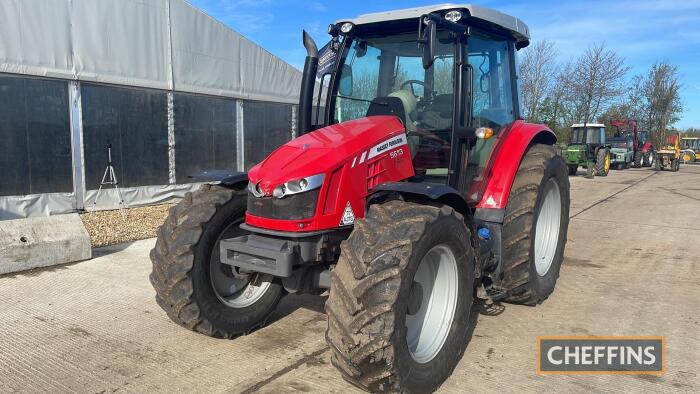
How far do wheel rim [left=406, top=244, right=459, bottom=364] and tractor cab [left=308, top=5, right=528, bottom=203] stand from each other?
2.66ft

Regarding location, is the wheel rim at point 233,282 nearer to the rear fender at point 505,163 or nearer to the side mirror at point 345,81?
the side mirror at point 345,81

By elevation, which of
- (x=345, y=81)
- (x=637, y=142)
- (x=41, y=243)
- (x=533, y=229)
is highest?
(x=345, y=81)

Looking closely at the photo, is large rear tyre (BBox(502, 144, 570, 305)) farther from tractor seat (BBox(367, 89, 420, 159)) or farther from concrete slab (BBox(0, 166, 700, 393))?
tractor seat (BBox(367, 89, 420, 159))

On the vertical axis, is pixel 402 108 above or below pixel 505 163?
above

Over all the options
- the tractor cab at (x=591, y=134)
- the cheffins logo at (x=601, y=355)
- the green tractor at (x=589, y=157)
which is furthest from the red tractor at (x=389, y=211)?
the tractor cab at (x=591, y=134)

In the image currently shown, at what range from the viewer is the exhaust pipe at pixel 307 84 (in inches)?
149

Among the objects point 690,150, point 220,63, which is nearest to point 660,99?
point 690,150

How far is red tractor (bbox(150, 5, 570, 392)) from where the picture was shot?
8.58 feet

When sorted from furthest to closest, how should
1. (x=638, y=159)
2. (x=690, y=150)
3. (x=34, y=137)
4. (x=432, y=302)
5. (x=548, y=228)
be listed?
(x=690, y=150)
(x=638, y=159)
(x=34, y=137)
(x=548, y=228)
(x=432, y=302)

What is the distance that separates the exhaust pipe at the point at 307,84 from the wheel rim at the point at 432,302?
158 centimetres

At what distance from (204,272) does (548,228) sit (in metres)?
3.25

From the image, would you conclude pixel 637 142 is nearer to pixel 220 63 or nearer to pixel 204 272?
pixel 220 63

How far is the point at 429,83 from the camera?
13.0 feet

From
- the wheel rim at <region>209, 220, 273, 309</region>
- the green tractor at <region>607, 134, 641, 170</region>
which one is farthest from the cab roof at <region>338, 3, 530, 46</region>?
the green tractor at <region>607, 134, 641, 170</region>
